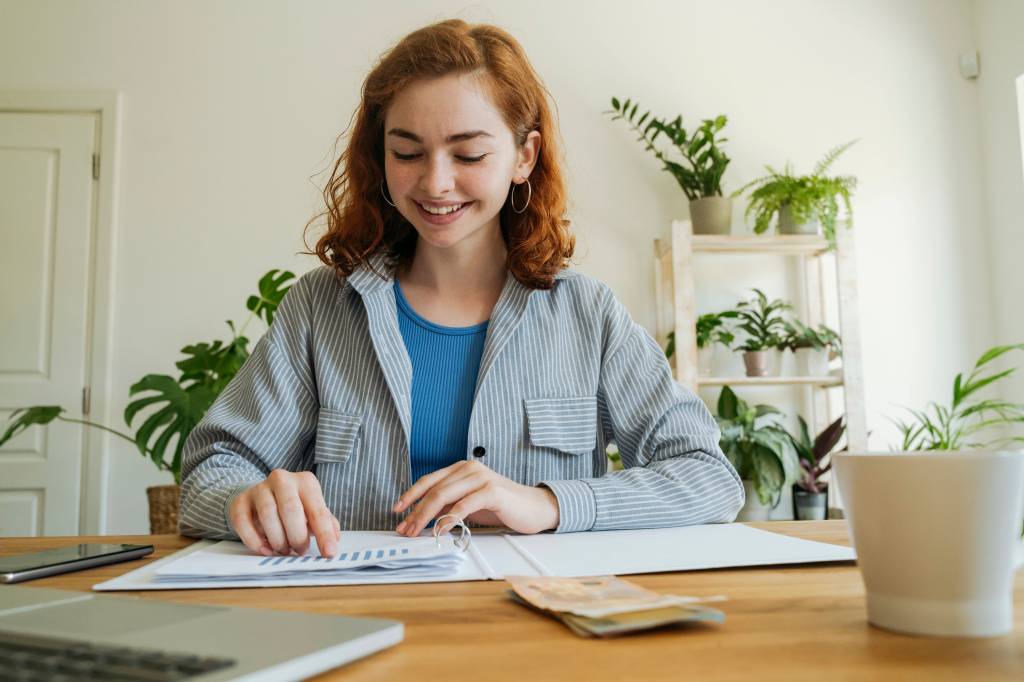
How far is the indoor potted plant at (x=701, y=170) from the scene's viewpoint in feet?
9.78

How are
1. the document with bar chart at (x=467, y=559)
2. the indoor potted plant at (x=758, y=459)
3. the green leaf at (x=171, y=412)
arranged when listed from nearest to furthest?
the document with bar chart at (x=467, y=559) → the green leaf at (x=171, y=412) → the indoor potted plant at (x=758, y=459)

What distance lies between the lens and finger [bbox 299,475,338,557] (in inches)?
29.5

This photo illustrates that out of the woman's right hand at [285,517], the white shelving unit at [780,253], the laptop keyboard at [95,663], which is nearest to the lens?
the laptop keyboard at [95,663]

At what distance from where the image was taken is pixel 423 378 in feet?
4.30

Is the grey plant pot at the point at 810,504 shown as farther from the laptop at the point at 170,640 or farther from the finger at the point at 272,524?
the laptop at the point at 170,640

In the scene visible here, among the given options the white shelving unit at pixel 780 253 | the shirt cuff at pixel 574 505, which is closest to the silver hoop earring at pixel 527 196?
the shirt cuff at pixel 574 505

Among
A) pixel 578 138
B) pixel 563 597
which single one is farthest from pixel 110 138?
pixel 563 597

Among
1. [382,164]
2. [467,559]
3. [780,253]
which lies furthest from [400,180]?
[780,253]

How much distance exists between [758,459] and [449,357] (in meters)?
1.71

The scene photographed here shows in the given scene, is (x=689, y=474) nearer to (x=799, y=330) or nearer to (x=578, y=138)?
(x=799, y=330)

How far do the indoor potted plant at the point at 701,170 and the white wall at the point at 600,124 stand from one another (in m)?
0.16

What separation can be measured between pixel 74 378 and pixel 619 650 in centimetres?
315

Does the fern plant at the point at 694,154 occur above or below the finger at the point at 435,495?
above

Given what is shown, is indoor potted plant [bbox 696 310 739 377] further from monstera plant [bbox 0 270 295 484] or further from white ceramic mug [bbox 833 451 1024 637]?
white ceramic mug [bbox 833 451 1024 637]
